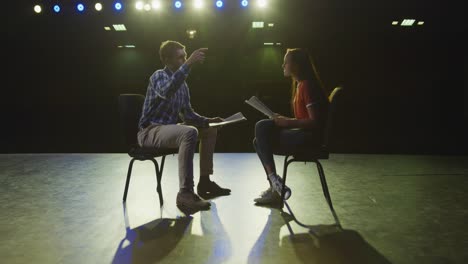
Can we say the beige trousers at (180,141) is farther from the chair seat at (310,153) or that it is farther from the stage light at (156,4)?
the stage light at (156,4)

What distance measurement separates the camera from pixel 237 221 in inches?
97.3

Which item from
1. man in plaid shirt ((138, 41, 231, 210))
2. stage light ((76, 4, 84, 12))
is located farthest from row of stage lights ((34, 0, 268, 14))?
man in plaid shirt ((138, 41, 231, 210))

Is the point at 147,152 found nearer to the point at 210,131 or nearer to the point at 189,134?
the point at 189,134

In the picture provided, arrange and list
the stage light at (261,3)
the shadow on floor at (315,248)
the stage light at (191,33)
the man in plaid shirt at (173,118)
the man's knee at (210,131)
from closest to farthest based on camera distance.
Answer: the shadow on floor at (315,248) < the man in plaid shirt at (173,118) < the man's knee at (210,131) < the stage light at (261,3) < the stage light at (191,33)

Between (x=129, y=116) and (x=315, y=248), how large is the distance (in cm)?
163

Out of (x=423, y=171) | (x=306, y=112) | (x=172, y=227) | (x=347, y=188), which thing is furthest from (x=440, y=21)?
(x=172, y=227)

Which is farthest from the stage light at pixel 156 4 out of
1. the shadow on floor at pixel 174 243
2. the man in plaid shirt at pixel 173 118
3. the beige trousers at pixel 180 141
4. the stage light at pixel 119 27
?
the shadow on floor at pixel 174 243

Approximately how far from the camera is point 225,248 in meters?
1.99

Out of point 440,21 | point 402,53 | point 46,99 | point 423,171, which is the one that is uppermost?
point 440,21

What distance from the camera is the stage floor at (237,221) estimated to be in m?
1.91

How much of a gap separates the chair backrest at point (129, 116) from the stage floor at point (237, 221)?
1.71 feet

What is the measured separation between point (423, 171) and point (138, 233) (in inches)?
135

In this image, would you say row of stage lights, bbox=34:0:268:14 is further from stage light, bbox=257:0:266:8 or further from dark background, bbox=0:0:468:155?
stage light, bbox=257:0:266:8

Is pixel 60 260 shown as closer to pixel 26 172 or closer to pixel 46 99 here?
pixel 26 172
